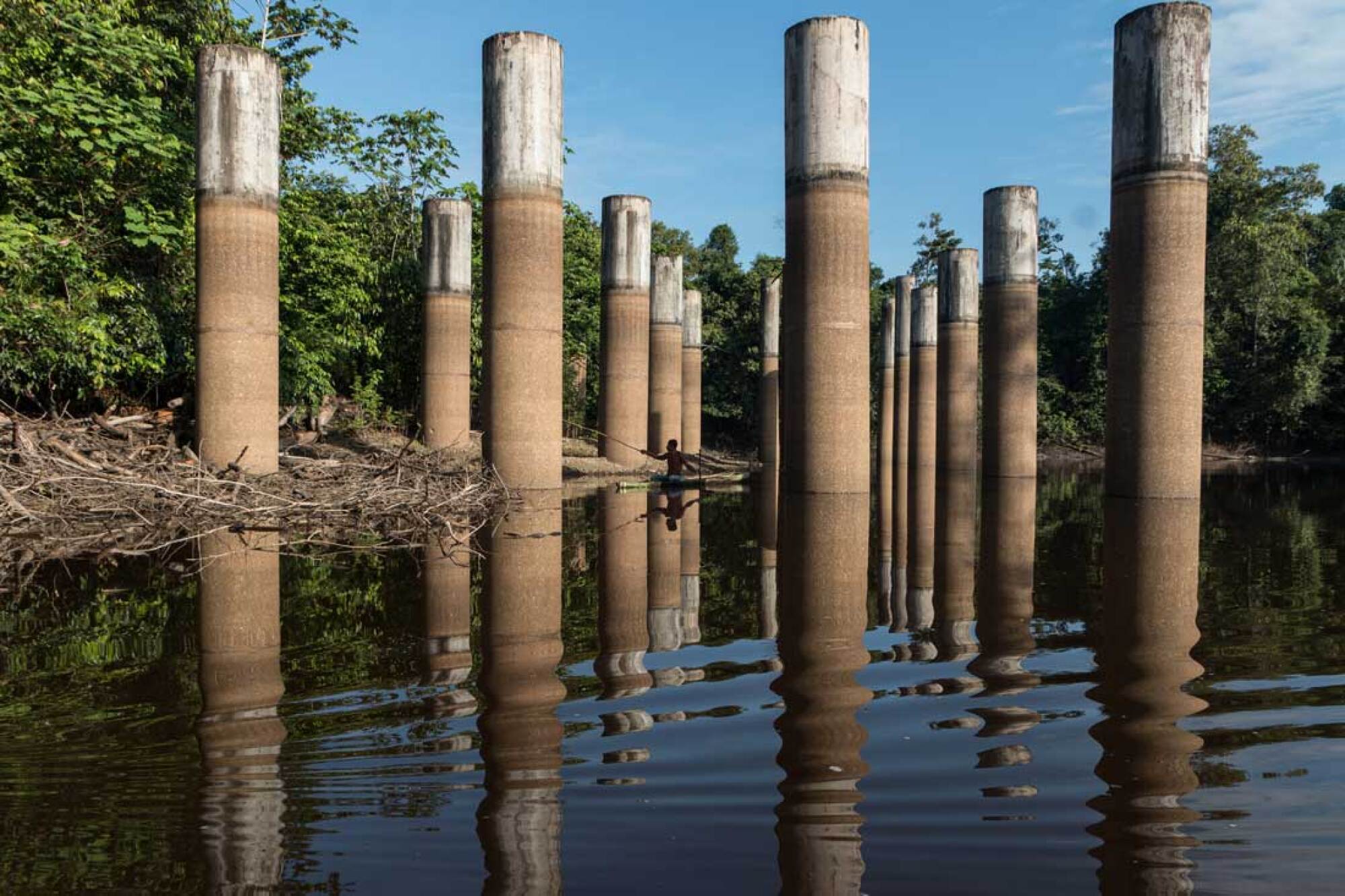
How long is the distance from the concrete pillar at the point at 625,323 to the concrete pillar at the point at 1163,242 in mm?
11943

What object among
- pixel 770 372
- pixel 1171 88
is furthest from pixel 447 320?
Answer: pixel 1171 88

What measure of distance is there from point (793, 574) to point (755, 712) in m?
3.80

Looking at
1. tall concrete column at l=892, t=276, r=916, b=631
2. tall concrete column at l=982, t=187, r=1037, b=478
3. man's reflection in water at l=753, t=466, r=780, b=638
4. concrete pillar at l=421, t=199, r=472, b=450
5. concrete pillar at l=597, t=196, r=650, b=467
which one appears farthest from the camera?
tall concrete column at l=892, t=276, r=916, b=631

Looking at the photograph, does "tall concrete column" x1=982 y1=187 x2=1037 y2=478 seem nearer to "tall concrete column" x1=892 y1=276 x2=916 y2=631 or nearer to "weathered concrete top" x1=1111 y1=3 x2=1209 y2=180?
"tall concrete column" x1=892 y1=276 x2=916 y2=631

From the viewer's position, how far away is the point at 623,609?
635cm

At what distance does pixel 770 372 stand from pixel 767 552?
22.4 meters

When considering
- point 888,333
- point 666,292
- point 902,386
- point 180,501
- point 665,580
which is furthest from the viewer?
point 902,386

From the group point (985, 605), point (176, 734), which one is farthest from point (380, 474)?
point (176, 734)

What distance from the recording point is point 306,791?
3043 millimetres

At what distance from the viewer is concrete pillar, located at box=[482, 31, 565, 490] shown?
1338cm

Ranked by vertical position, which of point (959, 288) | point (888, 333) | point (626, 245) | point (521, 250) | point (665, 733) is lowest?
point (665, 733)

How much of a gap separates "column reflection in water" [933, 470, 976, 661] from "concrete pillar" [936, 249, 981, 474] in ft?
22.9

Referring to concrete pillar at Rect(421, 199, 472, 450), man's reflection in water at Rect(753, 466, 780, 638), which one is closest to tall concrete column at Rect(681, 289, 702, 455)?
concrete pillar at Rect(421, 199, 472, 450)

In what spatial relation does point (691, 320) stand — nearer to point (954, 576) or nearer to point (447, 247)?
point (447, 247)
